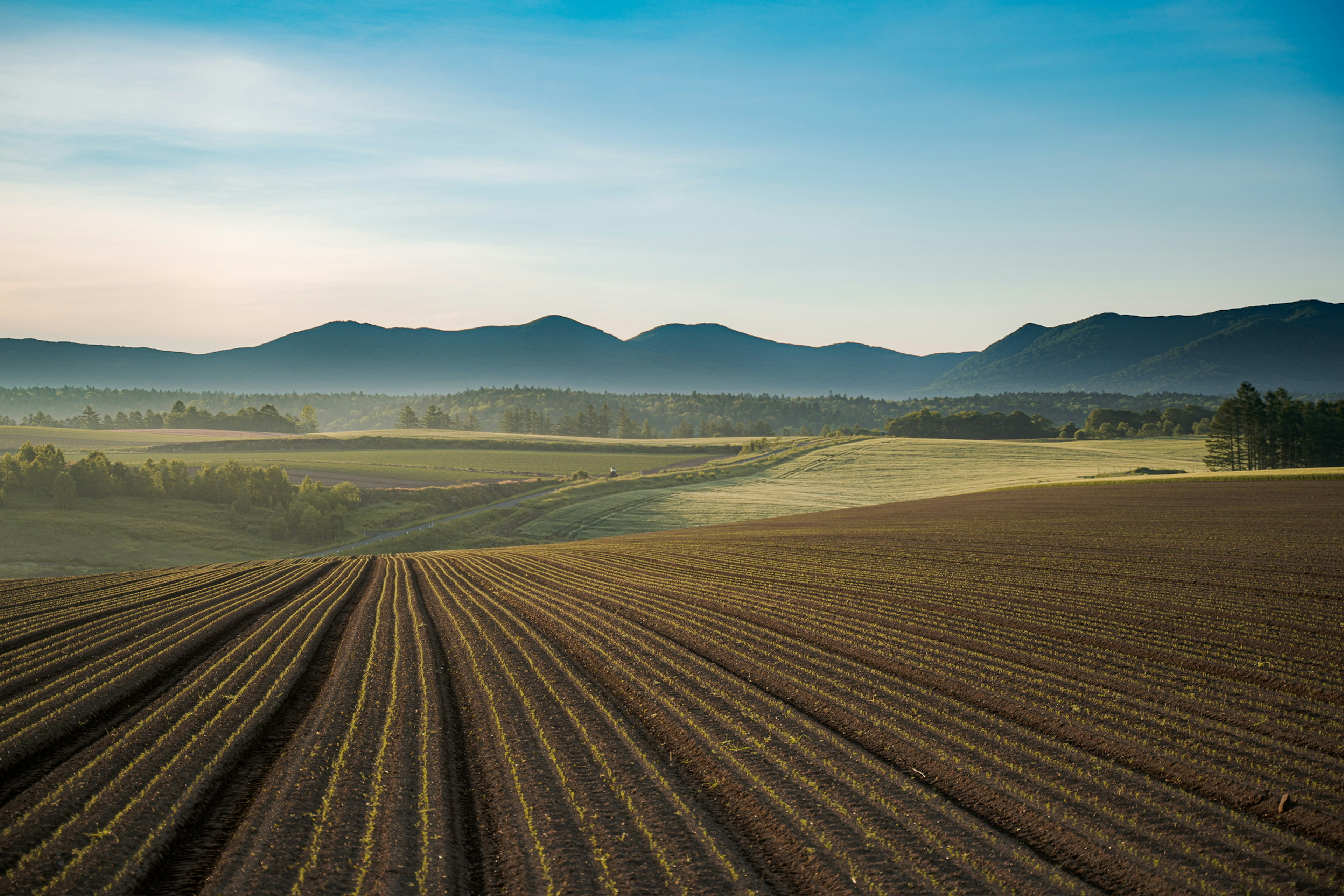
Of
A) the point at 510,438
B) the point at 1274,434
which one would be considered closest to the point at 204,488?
the point at 510,438

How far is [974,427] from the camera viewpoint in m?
134

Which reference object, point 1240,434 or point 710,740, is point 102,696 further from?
point 1240,434

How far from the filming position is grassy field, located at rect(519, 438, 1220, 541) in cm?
6259

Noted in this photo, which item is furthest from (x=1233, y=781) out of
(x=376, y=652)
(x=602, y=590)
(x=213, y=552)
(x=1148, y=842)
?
(x=213, y=552)

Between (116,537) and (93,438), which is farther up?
(93,438)

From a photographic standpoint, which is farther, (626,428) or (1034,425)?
(626,428)

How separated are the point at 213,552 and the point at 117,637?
43720 millimetres

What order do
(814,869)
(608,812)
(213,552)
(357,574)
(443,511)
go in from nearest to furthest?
(814,869) < (608,812) < (357,574) < (213,552) < (443,511)

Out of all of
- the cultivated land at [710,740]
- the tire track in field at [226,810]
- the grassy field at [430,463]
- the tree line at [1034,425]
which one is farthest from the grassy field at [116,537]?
the tree line at [1034,425]

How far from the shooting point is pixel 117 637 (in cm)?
2036

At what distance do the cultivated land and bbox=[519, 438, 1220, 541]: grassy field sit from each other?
37.5m

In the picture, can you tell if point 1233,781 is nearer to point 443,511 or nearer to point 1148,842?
point 1148,842

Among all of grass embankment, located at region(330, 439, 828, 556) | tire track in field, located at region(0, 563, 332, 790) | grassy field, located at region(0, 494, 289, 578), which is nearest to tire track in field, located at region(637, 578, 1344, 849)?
tire track in field, located at region(0, 563, 332, 790)

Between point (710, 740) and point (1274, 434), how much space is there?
85.8 m
